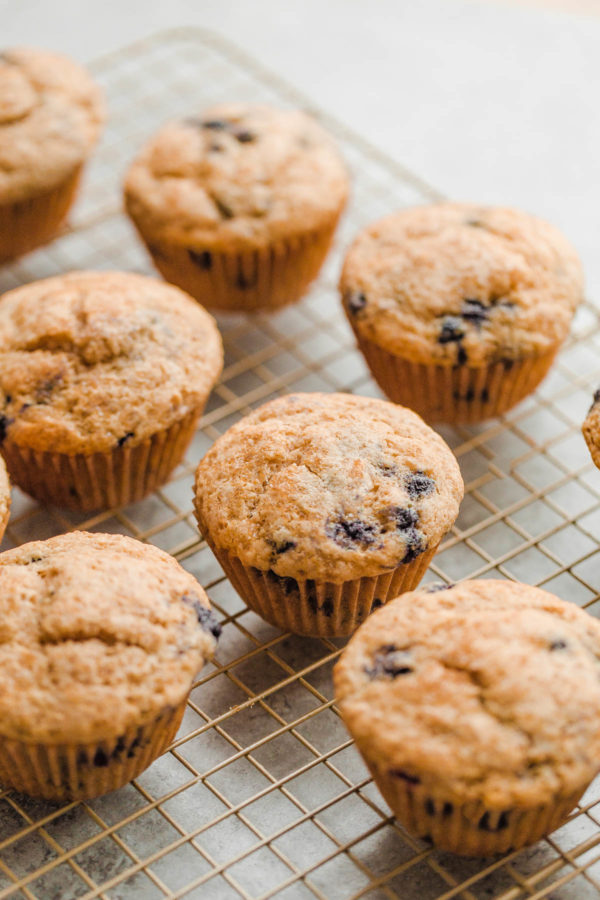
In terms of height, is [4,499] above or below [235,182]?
below

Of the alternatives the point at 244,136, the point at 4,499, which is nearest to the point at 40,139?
the point at 244,136

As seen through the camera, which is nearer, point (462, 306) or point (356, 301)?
point (462, 306)

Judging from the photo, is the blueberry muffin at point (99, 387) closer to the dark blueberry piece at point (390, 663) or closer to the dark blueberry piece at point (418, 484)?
the dark blueberry piece at point (418, 484)

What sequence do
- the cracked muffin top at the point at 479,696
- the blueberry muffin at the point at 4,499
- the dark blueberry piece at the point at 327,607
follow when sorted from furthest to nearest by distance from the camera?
1. the blueberry muffin at the point at 4,499
2. the dark blueberry piece at the point at 327,607
3. the cracked muffin top at the point at 479,696

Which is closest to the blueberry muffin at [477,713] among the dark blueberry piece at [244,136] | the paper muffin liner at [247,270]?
the paper muffin liner at [247,270]

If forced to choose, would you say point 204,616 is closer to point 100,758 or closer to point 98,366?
point 100,758

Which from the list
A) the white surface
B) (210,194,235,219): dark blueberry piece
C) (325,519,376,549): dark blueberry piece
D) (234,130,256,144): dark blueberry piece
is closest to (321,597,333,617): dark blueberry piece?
(325,519,376,549): dark blueberry piece

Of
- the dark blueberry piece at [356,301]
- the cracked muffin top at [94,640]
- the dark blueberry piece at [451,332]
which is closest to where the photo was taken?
the cracked muffin top at [94,640]

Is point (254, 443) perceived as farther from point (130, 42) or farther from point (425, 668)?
point (130, 42)
